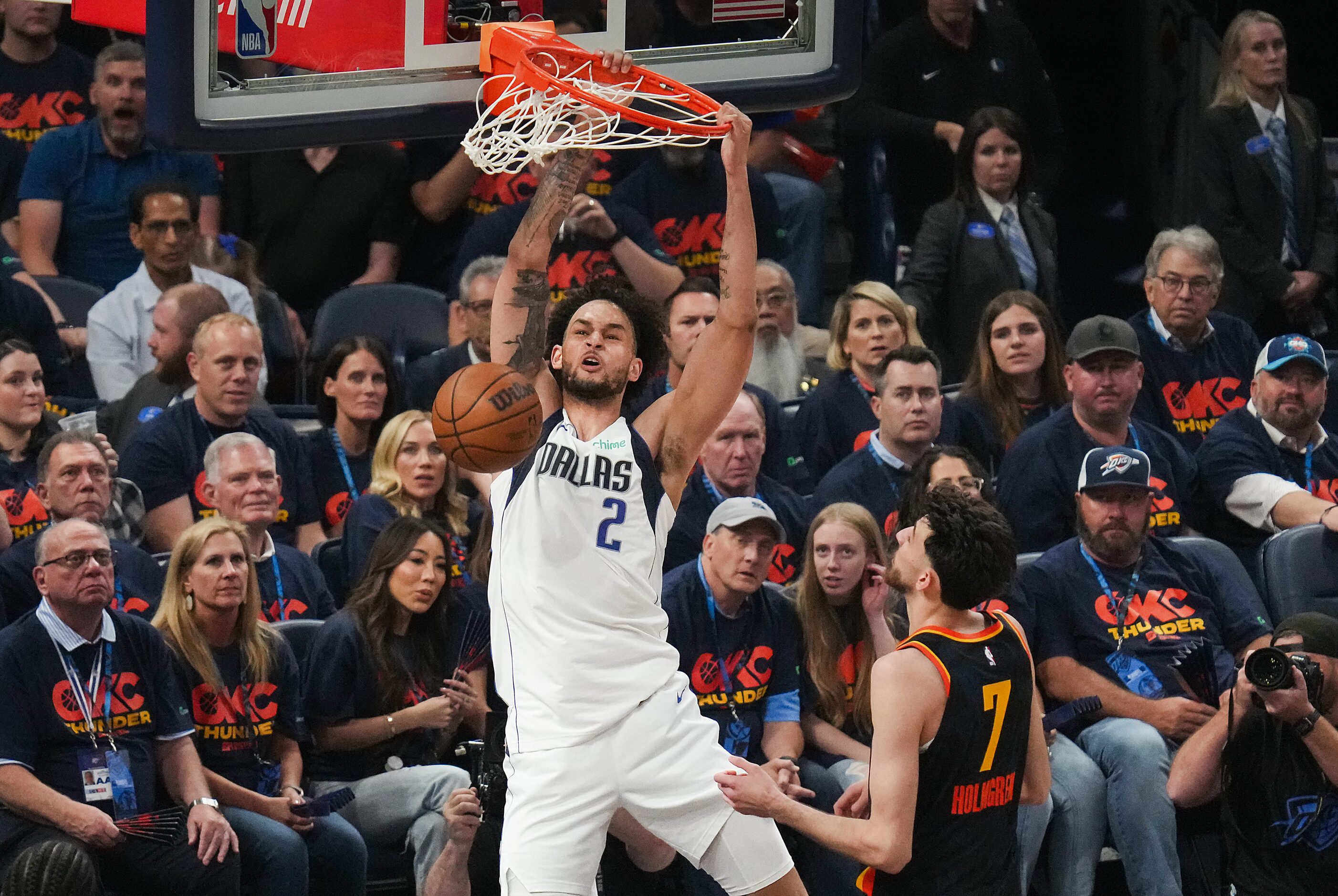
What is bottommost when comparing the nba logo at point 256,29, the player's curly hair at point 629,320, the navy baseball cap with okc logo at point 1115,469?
the navy baseball cap with okc logo at point 1115,469

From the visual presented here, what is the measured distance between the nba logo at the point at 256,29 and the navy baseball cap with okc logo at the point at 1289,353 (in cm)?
441

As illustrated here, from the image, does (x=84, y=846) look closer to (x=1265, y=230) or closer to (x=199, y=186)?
(x=199, y=186)

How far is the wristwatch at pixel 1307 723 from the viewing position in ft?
17.8

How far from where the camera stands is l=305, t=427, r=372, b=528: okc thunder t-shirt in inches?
299

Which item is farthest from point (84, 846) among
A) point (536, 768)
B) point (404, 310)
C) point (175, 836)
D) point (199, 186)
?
point (199, 186)

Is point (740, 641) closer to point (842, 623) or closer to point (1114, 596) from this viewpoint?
point (842, 623)

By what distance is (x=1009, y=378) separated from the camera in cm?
804

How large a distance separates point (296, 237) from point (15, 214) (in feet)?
4.41

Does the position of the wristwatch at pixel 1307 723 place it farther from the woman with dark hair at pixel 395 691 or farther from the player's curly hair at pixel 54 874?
the player's curly hair at pixel 54 874

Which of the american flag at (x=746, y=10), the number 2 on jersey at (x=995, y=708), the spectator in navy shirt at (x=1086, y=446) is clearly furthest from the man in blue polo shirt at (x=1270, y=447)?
the number 2 on jersey at (x=995, y=708)

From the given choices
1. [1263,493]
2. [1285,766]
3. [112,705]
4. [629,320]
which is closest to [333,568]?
[112,705]

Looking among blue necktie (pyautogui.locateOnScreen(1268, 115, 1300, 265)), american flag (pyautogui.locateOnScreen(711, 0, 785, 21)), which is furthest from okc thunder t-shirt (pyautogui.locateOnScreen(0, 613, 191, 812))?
blue necktie (pyautogui.locateOnScreen(1268, 115, 1300, 265))

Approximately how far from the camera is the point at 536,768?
4781mm

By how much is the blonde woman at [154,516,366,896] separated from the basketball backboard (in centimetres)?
166
